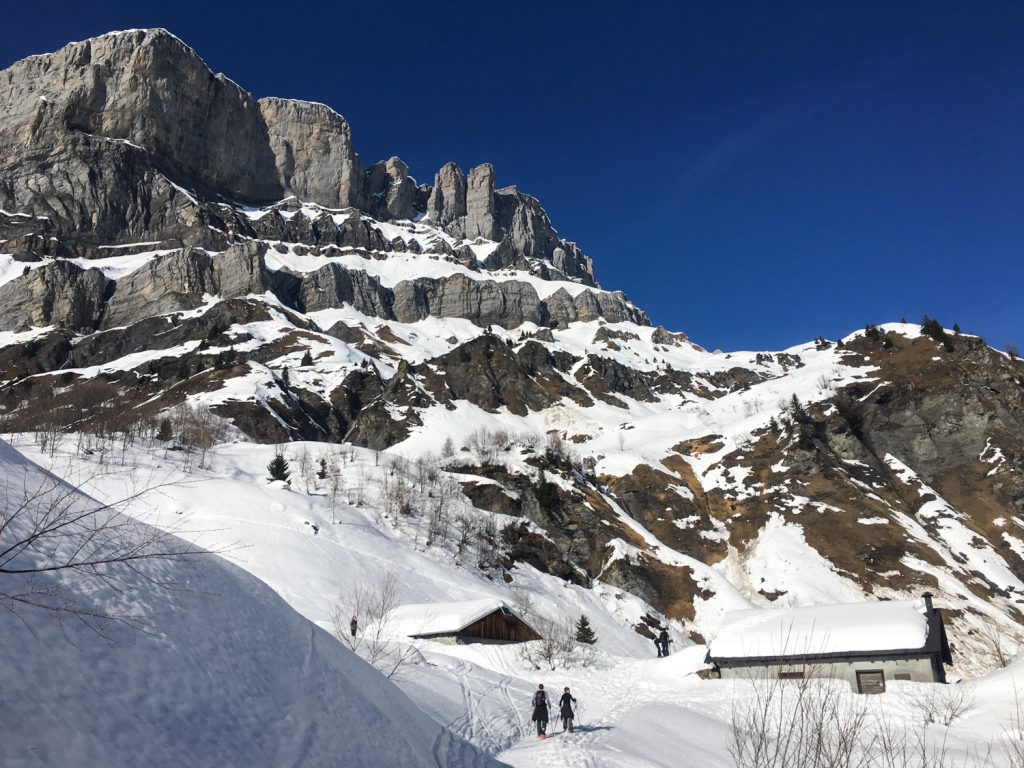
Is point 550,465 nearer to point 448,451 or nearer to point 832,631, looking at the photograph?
point 448,451

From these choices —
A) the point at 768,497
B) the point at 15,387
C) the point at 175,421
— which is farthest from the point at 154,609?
the point at 15,387

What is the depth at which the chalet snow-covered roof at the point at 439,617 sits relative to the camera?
139 feet

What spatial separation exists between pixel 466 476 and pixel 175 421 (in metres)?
49.1

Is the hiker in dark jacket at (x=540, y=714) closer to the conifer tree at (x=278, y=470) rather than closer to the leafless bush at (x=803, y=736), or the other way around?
the leafless bush at (x=803, y=736)

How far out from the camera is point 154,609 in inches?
320

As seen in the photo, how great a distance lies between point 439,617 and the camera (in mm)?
43844

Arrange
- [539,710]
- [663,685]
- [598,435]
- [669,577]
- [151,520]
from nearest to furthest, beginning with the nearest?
1. [539,710]
2. [663,685]
3. [151,520]
4. [669,577]
5. [598,435]

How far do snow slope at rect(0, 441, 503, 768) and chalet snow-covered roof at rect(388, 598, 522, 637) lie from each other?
31310 mm

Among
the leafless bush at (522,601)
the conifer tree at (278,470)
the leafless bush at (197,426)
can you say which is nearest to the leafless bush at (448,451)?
the leafless bush at (197,426)

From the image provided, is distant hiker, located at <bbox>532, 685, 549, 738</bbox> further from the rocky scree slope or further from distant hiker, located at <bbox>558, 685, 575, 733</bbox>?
the rocky scree slope

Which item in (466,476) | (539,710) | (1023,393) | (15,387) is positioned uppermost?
(15,387)

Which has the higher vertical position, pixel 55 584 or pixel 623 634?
pixel 55 584

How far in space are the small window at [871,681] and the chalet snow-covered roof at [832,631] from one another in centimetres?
151

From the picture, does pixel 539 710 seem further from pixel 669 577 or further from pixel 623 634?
pixel 669 577
